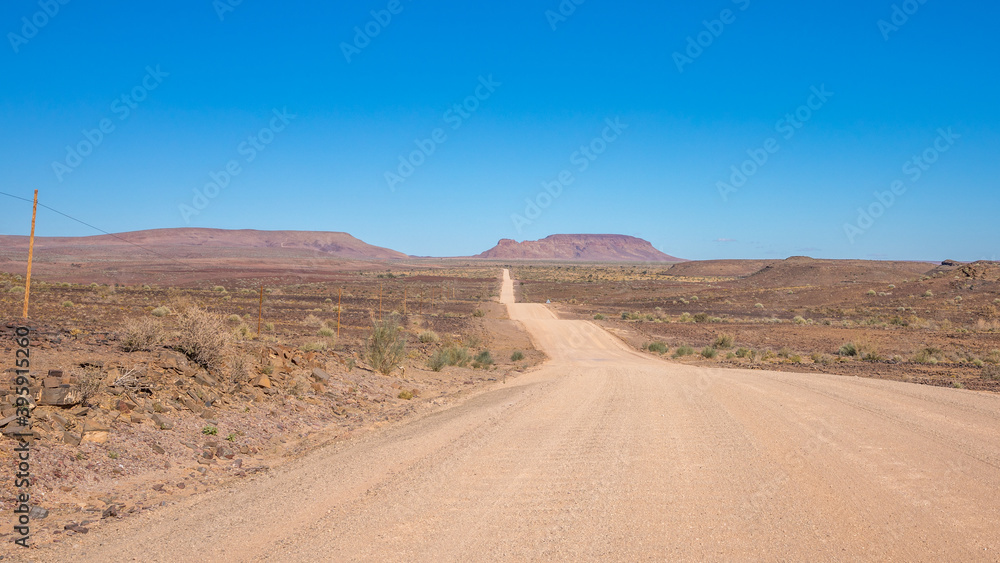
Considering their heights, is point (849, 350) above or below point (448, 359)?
above

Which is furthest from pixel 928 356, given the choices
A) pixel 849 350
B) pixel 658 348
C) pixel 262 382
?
pixel 262 382

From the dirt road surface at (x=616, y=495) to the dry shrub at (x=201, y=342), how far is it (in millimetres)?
3917

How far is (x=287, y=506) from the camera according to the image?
6703 millimetres

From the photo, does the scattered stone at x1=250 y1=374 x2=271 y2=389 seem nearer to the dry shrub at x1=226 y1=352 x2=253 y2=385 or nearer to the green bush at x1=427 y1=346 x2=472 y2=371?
the dry shrub at x1=226 y1=352 x2=253 y2=385

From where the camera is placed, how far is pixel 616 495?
688cm

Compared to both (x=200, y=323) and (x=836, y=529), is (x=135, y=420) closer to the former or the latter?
(x=200, y=323)

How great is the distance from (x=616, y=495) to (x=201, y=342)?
9019 millimetres

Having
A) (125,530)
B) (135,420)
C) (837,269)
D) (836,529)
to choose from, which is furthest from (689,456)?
(837,269)

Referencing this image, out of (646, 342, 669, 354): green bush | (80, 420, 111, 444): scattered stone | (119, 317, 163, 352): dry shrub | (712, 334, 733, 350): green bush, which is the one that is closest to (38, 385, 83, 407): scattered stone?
(80, 420, 111, 444): scattered stone

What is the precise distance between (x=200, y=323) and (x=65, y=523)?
6.76 metres

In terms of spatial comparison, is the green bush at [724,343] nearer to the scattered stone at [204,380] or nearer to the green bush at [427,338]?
the green bush at [427,338]

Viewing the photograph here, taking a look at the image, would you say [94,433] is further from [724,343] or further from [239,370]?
[724,343]

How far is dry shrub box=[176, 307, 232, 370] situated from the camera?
12.4m

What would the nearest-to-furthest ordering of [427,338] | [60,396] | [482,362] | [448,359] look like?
[60,396] → [448,359] → [482,362] → [427,338]
